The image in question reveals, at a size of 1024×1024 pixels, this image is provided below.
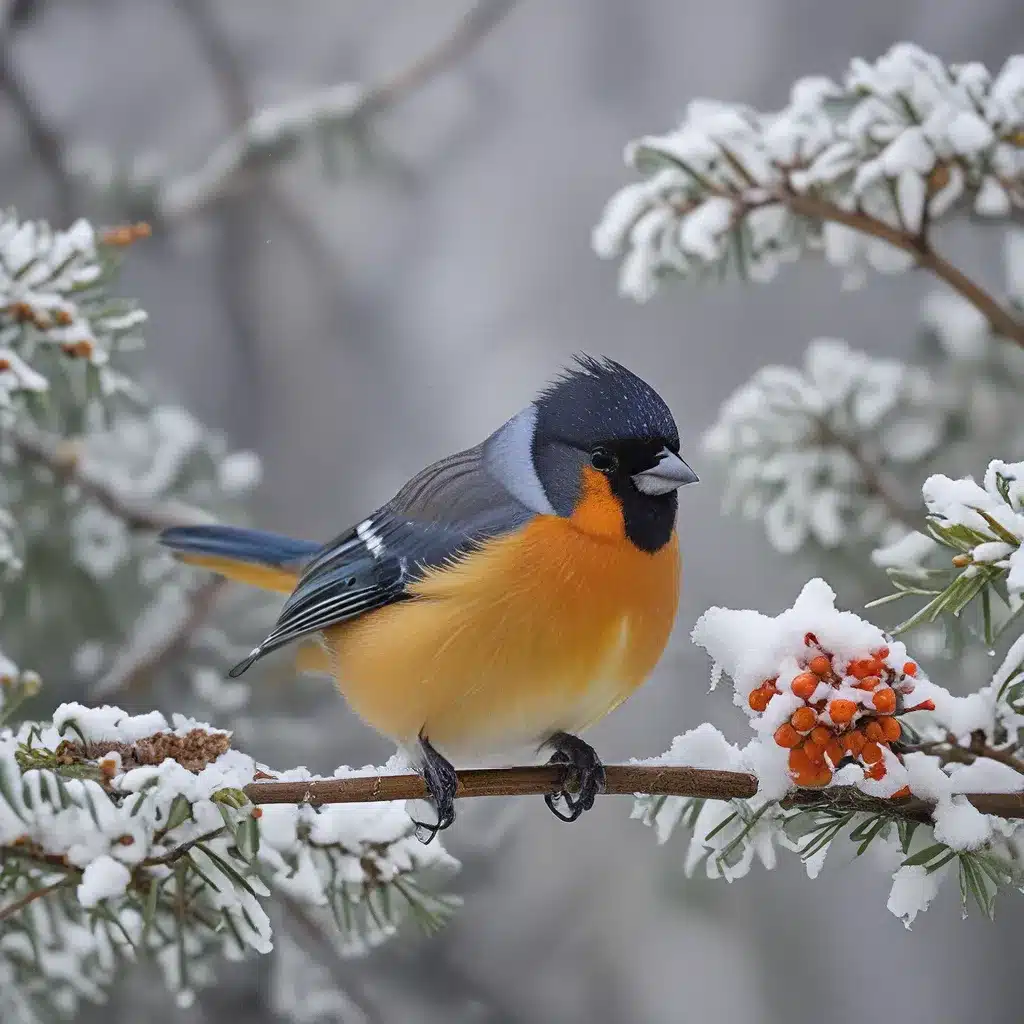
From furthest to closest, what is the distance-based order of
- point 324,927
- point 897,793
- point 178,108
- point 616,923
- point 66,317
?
point 178,108 < point 616,923 < point 324,927 < point 66,317 < point 897,793

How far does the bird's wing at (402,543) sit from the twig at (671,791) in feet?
2.14

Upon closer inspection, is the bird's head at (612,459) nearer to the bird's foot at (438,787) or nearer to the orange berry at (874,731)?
the bird's foot at (438,787)

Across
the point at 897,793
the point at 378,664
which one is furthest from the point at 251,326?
the point at 897,793

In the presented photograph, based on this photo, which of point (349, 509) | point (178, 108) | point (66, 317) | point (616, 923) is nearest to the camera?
point (66, 317)

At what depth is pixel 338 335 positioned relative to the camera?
A: 229 inches

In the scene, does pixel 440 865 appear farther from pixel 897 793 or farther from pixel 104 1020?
pixel 104 1020

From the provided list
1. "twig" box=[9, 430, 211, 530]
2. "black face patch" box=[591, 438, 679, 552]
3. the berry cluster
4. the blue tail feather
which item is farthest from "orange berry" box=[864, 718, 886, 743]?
"twig" box=[9, 430, 211, 530]

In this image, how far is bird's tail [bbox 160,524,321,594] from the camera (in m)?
2.60

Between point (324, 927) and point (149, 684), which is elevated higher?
point (149, 684)

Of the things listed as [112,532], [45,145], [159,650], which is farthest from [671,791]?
[45,145]

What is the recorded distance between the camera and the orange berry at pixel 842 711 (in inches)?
48.7

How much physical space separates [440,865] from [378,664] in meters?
0.38

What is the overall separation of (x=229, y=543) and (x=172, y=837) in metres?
1.22

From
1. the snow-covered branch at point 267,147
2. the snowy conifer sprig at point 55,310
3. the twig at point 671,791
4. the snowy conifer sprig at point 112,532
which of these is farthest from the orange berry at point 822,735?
the snow-covered branch at point 267,147
